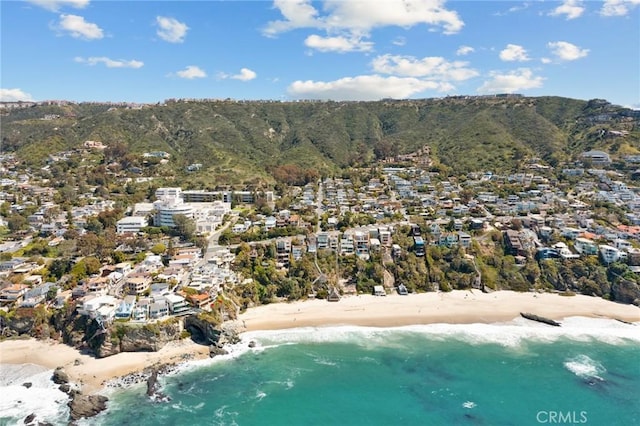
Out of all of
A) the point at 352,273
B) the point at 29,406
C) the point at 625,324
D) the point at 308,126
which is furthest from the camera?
the point at 308,126

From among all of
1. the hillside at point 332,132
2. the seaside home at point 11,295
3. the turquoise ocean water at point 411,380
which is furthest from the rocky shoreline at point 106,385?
the hillside at point 332,132

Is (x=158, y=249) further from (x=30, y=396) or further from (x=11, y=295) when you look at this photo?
(x=30, y=396)

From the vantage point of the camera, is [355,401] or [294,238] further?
[294,238]

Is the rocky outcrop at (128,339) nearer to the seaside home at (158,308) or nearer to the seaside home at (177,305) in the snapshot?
the seaside home at (158,308)

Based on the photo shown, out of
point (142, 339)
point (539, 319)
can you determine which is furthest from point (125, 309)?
point (539, 319)

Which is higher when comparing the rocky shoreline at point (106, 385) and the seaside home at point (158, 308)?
the seaside home at point (158, 308)

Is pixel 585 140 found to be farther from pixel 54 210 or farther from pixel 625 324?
pixel 54 210

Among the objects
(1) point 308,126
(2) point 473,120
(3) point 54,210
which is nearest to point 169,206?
(3) point 54,210
